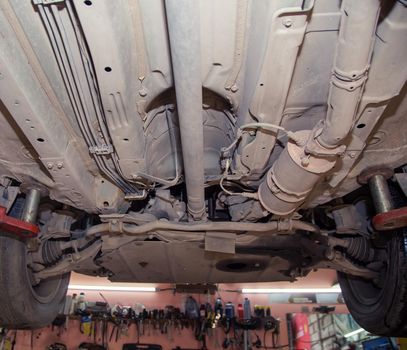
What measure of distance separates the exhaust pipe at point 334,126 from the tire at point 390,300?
51cm

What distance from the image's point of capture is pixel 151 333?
360cm

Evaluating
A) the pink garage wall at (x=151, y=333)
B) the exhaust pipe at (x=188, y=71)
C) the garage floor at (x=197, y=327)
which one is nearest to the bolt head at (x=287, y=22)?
the exhaust pipe at (x=188, y=71)

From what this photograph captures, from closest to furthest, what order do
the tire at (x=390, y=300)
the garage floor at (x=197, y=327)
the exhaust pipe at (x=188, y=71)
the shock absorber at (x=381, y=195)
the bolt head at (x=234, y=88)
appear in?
the exhaust pipe at (x=188, y=71) → the bolt head at (x=234, y=88) → the shock absorber at (x=381, y=195) → the tire at (x=390, y=300) → the garage floor at (x=197, y=327)

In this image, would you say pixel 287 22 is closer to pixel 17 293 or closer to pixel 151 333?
pixel 17 293

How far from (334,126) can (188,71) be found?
350 millimetres

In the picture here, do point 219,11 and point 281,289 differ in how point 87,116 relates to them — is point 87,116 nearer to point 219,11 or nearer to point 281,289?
point 219,11

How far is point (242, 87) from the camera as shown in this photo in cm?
Answer: 84

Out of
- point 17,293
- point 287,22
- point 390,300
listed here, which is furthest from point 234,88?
point 17,293

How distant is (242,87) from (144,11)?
31cm

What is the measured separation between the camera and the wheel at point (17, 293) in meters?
1.31

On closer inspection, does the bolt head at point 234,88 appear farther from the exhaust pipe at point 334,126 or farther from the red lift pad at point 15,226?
the red lift pad at point 15,226

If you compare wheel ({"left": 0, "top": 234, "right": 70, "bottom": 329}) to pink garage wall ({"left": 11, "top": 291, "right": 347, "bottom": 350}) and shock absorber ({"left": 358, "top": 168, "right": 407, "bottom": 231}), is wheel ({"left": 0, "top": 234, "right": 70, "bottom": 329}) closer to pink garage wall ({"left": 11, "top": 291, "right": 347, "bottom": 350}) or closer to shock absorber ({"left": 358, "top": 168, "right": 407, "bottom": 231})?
shock absorber ({"left": 358, "top": 168, "right": 407, "bottom": 231})

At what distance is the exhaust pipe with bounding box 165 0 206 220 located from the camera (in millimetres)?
541

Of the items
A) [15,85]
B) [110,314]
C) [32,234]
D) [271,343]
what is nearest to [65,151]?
[15,85]
